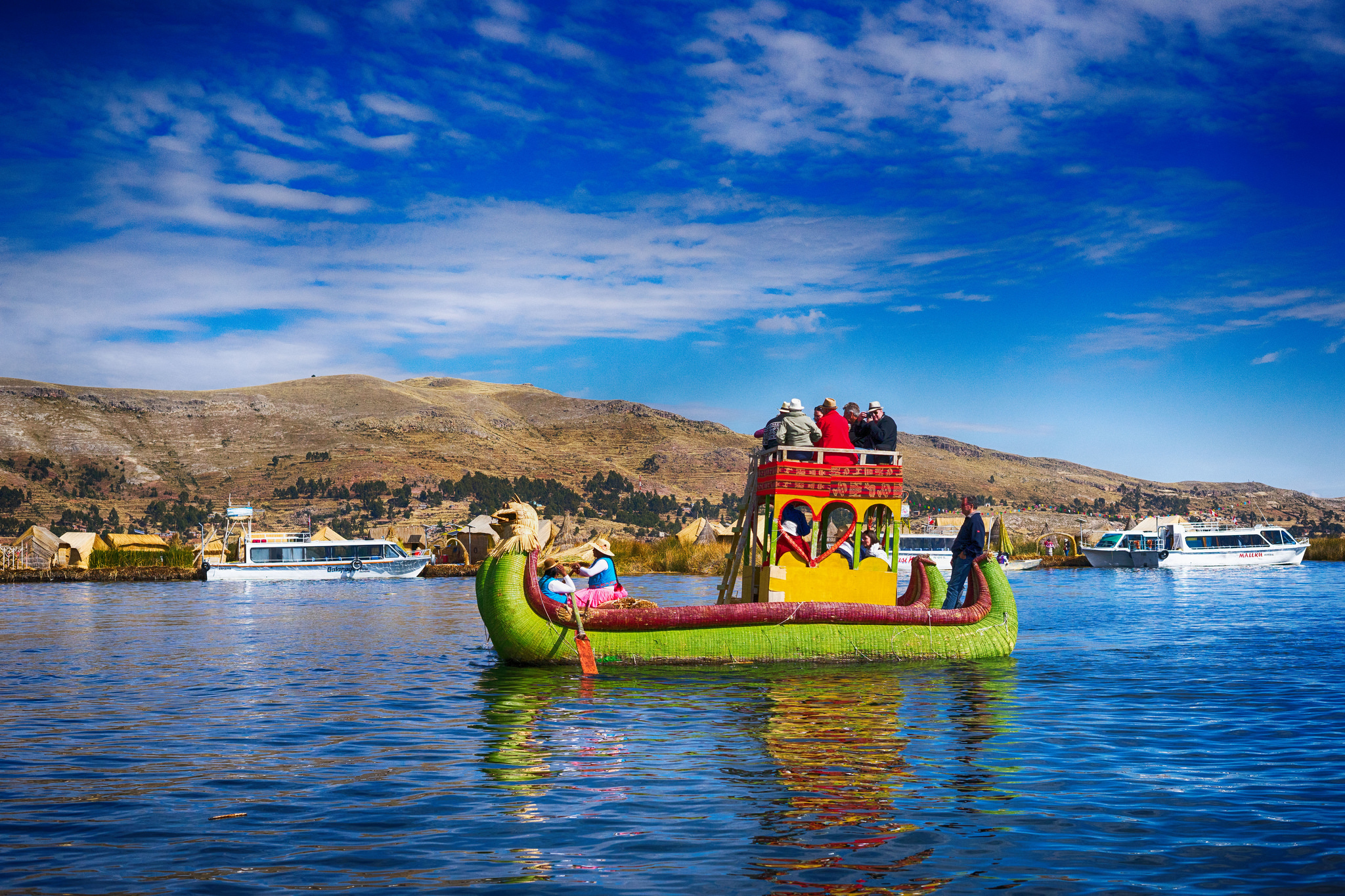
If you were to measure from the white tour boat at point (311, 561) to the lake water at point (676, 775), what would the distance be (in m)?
34.6

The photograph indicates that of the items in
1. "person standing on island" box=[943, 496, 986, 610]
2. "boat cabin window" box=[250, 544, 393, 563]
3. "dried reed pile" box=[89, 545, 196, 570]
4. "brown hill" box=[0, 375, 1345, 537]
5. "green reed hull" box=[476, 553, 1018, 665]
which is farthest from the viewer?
"brown hill" box=[0, 375, 1345, 537]

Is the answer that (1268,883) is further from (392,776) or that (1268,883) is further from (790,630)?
(790,630)

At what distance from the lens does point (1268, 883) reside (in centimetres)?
700

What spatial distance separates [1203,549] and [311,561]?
50.6 m

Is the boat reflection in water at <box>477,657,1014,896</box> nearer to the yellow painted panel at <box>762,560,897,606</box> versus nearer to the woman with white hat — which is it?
the woman with white hat

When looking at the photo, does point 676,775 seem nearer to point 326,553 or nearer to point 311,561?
point 311,561

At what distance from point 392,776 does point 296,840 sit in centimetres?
210

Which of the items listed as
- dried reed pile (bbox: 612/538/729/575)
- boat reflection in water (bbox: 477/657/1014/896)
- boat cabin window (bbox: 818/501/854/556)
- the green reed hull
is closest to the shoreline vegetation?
dried reed pile (bbox: 612/538/729/575)

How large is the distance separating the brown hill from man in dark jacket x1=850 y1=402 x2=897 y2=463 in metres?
81.5

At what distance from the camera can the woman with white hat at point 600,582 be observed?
17656mm

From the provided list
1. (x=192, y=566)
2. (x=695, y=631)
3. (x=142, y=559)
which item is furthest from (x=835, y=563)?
(x=142, y=559)

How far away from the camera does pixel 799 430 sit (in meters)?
18.2

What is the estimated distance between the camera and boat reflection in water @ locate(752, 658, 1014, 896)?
7.24m

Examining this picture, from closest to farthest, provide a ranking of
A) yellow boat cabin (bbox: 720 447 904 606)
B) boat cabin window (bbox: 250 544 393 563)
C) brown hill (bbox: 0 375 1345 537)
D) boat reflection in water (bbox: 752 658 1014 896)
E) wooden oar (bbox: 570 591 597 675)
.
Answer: boat reflection in water (bbox: 752 658 1014 896), wooden oar (bbox: 570 591 597 675), yellow boat cabin (bbox: 720 447 904 606), boat cabin window (bbox: 250 544 393 563), brown hill (bbox: 0 375 1345 537)
